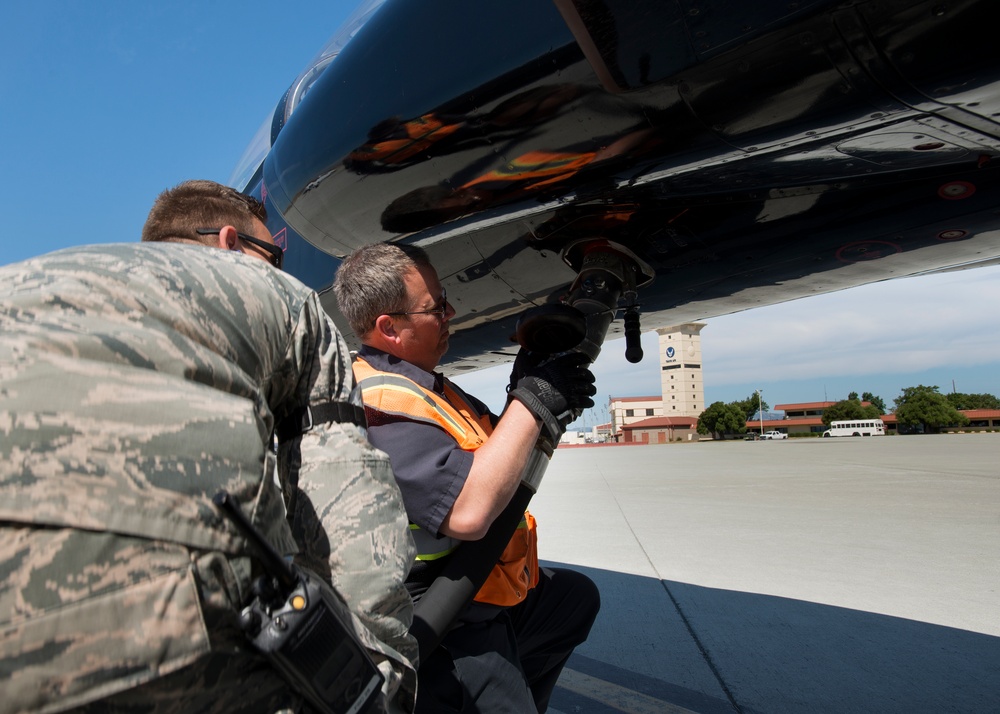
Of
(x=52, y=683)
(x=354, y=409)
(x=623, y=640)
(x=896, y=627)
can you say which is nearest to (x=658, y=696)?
(x=623, y=640)

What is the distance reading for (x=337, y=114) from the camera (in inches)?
92.0

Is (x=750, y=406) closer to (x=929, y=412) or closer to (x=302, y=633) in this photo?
(x=929, y=412)

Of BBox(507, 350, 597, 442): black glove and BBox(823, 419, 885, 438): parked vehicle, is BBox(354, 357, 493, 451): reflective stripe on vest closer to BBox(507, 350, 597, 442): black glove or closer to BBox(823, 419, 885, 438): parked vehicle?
BBox(507, 350, 597, 442): black glove

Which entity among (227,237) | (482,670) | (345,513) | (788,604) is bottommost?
(788,604)

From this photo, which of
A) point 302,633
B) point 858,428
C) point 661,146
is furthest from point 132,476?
point 858,428

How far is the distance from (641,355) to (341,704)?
1855 millimetres

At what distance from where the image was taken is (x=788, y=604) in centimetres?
398

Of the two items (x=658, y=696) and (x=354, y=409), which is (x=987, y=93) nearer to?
(x=354, y=409)

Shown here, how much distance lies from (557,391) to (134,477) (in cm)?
117

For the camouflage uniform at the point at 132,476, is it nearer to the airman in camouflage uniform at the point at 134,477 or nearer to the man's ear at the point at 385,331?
Answer: the airman in camouflage uniform at the point at 134,477

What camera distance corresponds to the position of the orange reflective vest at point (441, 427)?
1.61m

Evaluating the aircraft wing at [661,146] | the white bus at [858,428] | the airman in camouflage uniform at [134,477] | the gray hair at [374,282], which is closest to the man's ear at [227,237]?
the airman in camouflage uniform at [134,477]

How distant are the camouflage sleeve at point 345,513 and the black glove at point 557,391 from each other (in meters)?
0.69

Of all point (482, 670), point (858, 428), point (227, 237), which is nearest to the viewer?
point (227, 237)
